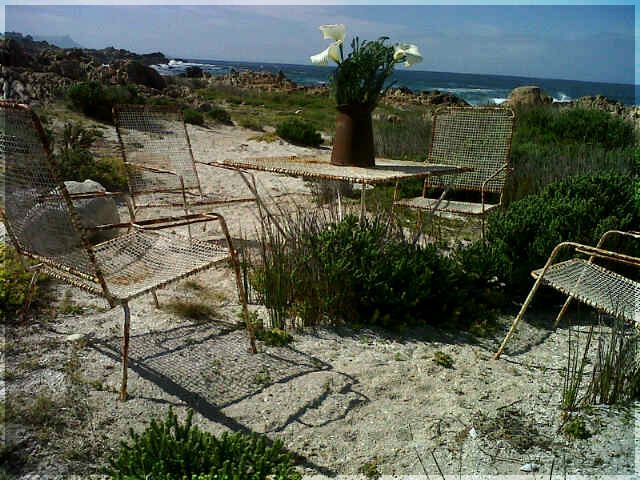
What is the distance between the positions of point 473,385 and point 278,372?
0.93m

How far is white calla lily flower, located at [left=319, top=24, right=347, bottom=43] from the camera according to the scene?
379 centimetres

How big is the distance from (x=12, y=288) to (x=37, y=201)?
108 centimetres

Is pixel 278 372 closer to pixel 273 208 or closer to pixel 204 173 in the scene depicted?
pixel 273 208

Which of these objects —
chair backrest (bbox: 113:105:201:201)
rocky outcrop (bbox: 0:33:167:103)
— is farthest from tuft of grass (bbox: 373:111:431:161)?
rocky outcrop (bbox: 0:33:167:103)

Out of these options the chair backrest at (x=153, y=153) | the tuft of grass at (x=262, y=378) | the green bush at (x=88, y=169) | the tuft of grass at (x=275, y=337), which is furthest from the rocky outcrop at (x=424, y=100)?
the tuft of grass at (x=262, y=378)

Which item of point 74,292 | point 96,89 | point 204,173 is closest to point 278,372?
point 74,292

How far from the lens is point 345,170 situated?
13.0ft

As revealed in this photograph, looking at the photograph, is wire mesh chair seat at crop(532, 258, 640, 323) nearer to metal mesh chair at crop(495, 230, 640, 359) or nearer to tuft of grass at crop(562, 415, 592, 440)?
metal mesh chair at crop(495, 230, 640, 359)

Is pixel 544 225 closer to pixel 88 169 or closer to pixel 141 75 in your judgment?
pixel 88 169

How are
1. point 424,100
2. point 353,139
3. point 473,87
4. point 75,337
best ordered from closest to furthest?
point 75,337 < point 353,139 < point 424,100 < point 473,87

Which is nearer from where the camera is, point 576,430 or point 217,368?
point 576,430

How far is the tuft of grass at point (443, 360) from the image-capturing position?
304 cm

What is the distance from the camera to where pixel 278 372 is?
9.47 feet

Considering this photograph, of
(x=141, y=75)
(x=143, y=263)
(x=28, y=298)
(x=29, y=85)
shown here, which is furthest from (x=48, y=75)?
(x=143, y=263)
